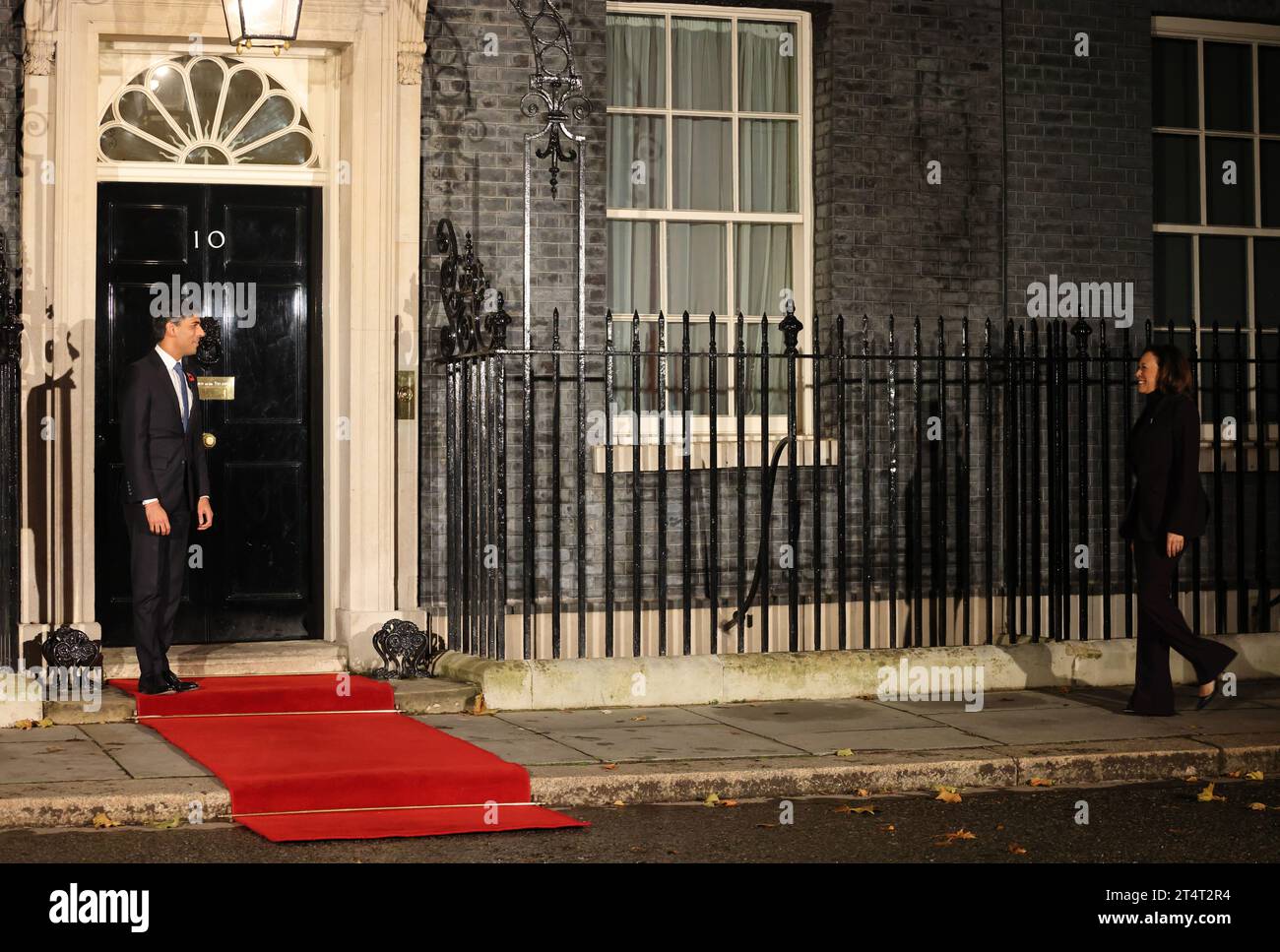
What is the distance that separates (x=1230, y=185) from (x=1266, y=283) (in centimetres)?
73

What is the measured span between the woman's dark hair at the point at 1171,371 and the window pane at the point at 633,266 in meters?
3.30

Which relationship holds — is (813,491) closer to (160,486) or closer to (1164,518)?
(1164,518)

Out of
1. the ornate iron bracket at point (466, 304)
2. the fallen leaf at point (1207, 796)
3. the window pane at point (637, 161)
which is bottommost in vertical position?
the fallen leaf at point (1207, 796)

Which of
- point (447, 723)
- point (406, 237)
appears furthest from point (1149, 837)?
point (406, 237)

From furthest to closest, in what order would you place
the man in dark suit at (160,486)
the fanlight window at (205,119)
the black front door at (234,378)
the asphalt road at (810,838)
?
the fanlight window at (205,119), the black front door at (234,378), the man in dark suit at (160,486), the asphalt road at (810,838)

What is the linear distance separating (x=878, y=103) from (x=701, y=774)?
211 inches

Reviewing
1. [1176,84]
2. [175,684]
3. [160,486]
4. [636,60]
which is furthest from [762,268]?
[175,684]

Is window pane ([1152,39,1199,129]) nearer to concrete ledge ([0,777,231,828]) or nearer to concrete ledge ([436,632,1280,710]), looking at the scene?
concrete ledge ([436,632,1280,710])

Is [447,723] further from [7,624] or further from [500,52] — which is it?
[500,52]

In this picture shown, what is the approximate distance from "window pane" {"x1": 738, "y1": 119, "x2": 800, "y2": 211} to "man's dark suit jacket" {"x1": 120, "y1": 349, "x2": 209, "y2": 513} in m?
4.03

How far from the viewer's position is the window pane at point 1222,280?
1226cm

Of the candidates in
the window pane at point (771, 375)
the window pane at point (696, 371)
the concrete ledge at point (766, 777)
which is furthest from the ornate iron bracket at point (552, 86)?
the concrete ledge at point (766, 777)

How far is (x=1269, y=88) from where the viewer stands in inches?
486

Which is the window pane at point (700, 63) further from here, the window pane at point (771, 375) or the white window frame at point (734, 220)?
the window pane at point (771, 375)
